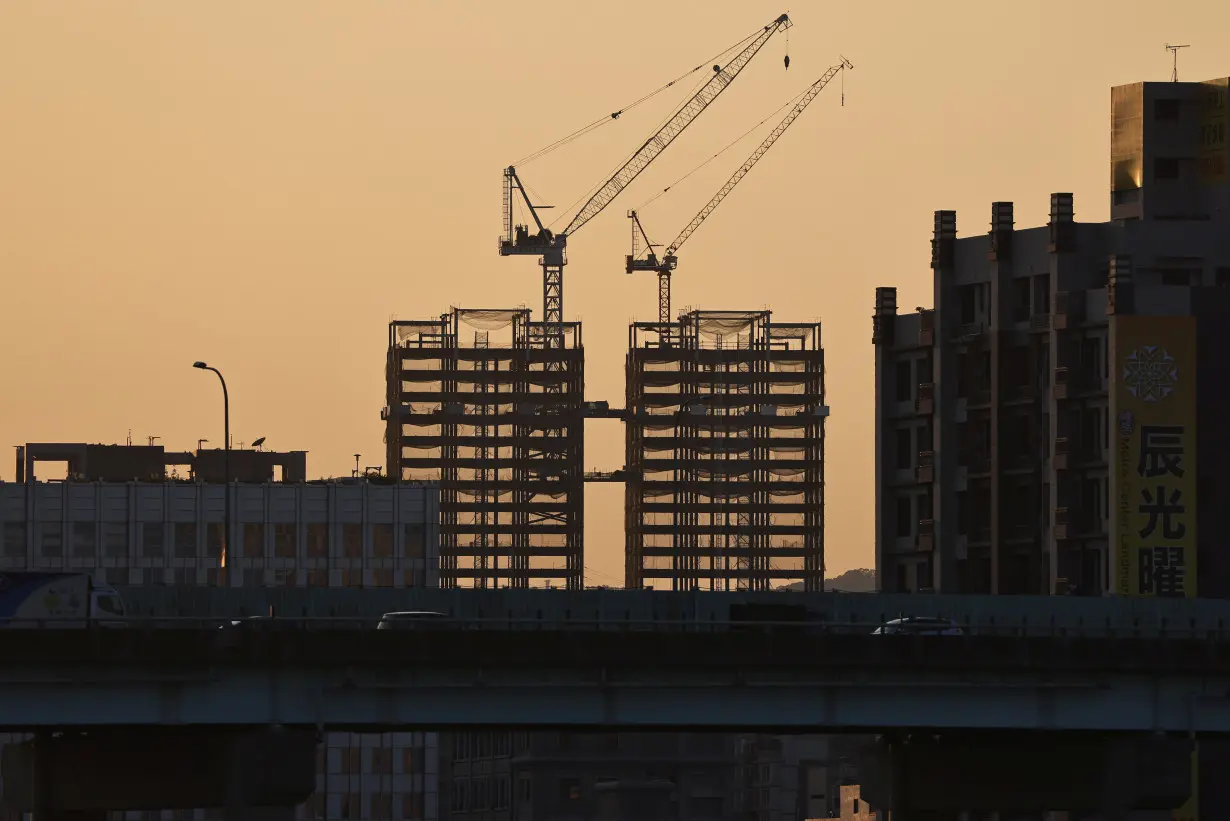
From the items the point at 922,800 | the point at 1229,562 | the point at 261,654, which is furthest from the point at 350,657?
the point at 1229,562

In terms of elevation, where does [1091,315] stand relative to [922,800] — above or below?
above

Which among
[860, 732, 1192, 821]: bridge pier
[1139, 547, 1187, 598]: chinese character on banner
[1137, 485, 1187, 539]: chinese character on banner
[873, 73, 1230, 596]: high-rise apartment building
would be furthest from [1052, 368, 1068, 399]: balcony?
[860, 732, 1192, 821]: bridge pier

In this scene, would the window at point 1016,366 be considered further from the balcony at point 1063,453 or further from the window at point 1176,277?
the window at point 1176,277

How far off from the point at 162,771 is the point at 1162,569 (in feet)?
285

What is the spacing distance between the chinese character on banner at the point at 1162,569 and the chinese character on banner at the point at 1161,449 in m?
4.78

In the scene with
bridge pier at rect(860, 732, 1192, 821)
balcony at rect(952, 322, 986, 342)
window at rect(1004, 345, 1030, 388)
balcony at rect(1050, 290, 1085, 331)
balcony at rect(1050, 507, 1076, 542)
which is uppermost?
balcony at rect(1050, 290, 1085, 331)

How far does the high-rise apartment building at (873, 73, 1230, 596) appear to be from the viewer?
7205 inches

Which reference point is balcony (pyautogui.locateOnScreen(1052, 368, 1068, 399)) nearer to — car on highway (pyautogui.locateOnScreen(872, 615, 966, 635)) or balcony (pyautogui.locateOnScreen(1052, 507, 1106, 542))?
balcony (pyautogui.locateOnScreen(1052, 507, 1106, 542))

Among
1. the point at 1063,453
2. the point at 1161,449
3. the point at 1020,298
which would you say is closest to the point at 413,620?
the point at 1161,449

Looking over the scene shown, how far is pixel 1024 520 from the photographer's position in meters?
192

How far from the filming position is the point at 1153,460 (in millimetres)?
183125

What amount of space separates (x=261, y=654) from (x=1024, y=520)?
92643 millimetres

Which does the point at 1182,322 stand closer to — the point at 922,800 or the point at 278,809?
the point at 922,800

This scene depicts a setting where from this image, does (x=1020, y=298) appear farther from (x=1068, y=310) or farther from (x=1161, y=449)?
(x=1161, y=449)
